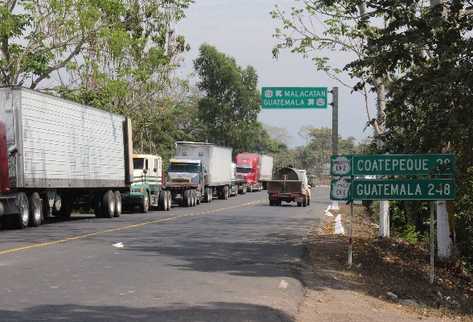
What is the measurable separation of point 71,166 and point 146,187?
28.8 feet

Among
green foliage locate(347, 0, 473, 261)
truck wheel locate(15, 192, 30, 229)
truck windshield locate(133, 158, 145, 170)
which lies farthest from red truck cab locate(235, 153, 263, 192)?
green foliage locate(347, 0, 473, 261)

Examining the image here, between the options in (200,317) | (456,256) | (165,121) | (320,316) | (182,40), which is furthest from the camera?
(165,121)

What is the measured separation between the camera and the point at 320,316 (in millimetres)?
9148

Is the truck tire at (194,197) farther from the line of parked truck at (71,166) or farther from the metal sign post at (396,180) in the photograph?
the metal sign post at (396,180)

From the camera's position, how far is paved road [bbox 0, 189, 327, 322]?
8.81 metres

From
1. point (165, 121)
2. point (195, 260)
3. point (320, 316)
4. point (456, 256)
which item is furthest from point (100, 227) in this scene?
point (165, 121)

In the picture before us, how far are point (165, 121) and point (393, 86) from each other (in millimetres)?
41429

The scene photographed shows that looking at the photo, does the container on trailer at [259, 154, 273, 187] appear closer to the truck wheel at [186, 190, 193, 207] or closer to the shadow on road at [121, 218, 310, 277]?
the truck wheel at [186, 190, 193, 207]

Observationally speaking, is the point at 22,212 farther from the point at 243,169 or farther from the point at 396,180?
the point at 243,169

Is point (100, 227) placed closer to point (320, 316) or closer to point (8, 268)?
point (8, 268)

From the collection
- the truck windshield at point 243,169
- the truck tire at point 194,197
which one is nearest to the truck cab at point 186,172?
the truck tire at point 194,197

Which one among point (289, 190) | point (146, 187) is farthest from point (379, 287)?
point (289, 190)

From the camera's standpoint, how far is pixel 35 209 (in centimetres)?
2267

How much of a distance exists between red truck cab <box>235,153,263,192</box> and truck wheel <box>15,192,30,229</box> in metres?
46.1
